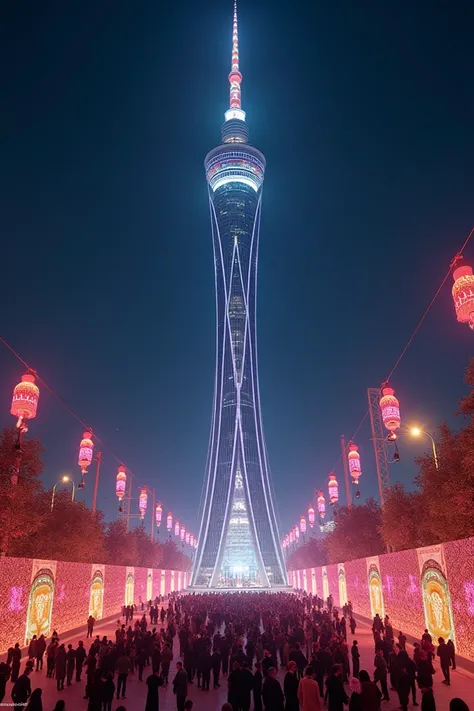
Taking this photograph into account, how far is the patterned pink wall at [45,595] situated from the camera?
665 inches

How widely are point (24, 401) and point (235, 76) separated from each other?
97763 millimetres

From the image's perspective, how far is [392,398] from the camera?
20.1m

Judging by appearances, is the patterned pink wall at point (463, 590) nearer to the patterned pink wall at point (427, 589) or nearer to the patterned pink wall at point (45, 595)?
the patterned pink wall at point (427, 589)

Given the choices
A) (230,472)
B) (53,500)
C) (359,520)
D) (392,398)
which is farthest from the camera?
(230,472)

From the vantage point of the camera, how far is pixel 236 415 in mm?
83125

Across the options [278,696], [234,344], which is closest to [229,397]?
[234,344]

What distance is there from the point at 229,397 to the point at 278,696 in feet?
246

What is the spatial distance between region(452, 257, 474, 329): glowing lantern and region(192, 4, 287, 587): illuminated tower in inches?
2661

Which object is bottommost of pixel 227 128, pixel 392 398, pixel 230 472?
pixel 392 398

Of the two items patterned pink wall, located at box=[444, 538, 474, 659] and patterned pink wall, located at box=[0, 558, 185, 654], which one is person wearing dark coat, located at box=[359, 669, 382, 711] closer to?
patterned pink wall, located at box=[444, 538, 474, 659]

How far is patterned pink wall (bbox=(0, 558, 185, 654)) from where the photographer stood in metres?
16.9

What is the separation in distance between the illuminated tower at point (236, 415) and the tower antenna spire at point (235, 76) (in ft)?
0.86

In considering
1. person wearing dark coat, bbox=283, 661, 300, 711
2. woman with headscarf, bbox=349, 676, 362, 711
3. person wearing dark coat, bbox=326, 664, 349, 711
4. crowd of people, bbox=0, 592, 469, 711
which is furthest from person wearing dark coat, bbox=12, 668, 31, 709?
woman with headscarf, bbox=349, 676, 362, 711

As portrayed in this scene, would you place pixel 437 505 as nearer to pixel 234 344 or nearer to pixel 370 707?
pixel 370 707
